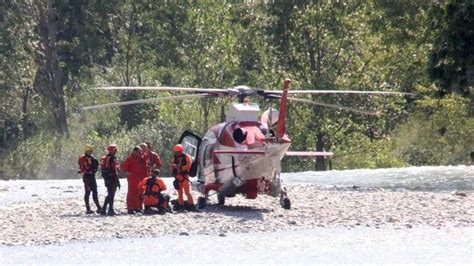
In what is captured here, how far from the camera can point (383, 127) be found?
63.7 metres

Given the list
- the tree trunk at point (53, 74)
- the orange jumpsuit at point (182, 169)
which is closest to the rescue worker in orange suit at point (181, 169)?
the orange jumpsuit at point (182, 169)

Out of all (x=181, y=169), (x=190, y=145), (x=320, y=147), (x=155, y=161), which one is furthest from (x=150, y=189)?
(x=320, y=147)

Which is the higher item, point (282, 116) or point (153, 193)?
point (282, 116)

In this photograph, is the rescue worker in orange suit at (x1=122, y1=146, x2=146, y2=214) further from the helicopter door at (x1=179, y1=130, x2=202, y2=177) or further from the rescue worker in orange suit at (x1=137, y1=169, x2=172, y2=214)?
the helicopter door at (x1=179, y1=130, x2=202, y2=177)

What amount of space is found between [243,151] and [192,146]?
2885mm

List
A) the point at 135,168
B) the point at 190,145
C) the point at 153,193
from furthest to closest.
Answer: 1. the point at 190,145
2. the point at 135,168
3. the point at 153,193

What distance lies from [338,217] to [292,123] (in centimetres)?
3220

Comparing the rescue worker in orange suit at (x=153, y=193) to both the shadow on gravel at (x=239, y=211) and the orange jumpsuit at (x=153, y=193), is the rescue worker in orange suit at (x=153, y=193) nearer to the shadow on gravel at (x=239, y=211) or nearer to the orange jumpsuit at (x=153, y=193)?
the orange jumpsuit at (x=153, y=193)

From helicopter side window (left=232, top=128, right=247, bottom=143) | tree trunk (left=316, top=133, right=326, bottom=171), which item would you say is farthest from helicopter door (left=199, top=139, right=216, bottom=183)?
tree trunk (left=316, top=133, right=326, bottom=171)

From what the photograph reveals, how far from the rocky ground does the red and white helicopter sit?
0.59 meters

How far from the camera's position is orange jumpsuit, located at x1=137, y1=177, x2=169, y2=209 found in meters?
29.7

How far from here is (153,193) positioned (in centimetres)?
2991

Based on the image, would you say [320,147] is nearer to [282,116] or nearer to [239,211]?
[239,211]

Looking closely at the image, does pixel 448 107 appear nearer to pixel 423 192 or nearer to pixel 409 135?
pixel 409 135
